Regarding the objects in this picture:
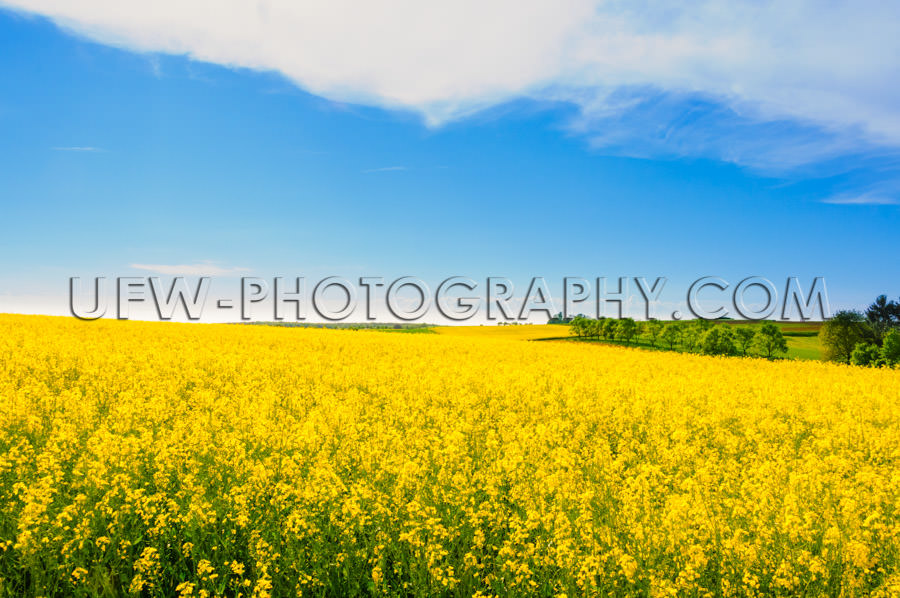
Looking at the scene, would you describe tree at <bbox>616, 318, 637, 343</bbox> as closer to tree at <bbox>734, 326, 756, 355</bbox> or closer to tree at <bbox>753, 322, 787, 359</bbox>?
tree at <bbox>734, 326, 756, 355</bbox>

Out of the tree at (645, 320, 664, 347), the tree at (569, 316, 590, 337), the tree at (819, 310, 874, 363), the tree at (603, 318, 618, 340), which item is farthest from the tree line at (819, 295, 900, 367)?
the tree at (569, 316, 590, 337)

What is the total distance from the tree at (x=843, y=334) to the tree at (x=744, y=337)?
8.62 m

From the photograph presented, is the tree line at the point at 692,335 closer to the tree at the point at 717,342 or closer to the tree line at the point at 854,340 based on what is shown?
the tree at the point at 717,342

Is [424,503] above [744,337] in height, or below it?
below

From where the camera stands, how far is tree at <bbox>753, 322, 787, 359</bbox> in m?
49.0

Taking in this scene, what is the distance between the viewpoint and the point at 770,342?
49250 mm

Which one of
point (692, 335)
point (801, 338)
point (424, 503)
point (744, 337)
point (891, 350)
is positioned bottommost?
point (891, 350)

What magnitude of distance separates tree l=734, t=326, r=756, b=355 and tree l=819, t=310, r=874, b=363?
8.62 meters

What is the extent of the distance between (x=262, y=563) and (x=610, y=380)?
36.8ft

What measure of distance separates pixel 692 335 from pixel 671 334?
172 inches

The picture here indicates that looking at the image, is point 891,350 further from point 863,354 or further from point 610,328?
point 610,328

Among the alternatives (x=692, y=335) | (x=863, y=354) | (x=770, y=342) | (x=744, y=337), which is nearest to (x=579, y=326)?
(x=692, y=335)

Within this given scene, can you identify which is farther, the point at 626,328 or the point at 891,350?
the point at 626,328

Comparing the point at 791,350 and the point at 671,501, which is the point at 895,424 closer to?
the point at 671,501
